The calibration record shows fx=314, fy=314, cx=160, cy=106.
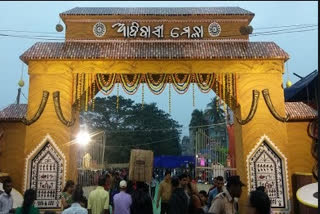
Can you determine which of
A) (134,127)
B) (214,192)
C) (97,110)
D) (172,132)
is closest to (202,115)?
(172,132)

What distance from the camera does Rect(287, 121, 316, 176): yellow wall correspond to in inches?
371

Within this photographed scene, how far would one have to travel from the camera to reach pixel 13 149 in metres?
9.72

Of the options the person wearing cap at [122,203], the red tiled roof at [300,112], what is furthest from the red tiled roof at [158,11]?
the person wearing cap at [122,203]

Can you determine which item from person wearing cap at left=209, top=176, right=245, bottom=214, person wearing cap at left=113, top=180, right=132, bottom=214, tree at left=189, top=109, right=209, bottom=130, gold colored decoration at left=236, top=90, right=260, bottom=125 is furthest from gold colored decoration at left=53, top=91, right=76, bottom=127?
tree at left=189, top=109, right=209, bottom=130

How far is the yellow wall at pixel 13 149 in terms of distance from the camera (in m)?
9.55

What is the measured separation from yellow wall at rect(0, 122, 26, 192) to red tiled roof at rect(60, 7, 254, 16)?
4002 millimetres

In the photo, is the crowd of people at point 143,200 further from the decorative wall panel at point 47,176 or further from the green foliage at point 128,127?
the green foliage at point 128,127

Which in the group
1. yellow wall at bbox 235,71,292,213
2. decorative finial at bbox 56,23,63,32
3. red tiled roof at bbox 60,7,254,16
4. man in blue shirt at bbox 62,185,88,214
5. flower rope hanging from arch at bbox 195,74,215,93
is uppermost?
red tiled roof at bbox 60,7,254,16

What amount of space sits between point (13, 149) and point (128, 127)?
1007 inches

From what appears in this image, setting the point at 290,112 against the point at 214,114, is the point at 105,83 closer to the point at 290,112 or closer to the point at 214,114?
the point at 290,112

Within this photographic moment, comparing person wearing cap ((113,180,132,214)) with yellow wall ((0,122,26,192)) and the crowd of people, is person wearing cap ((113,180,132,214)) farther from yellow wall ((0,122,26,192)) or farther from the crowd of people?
yellow wall ((0,122,26,192))

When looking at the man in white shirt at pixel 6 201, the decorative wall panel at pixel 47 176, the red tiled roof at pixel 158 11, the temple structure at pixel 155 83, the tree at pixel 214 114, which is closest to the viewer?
the man in white shirt at pixel 6 201

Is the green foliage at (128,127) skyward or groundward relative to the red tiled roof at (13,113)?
skyward

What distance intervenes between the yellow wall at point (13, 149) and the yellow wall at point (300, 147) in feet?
26.8
